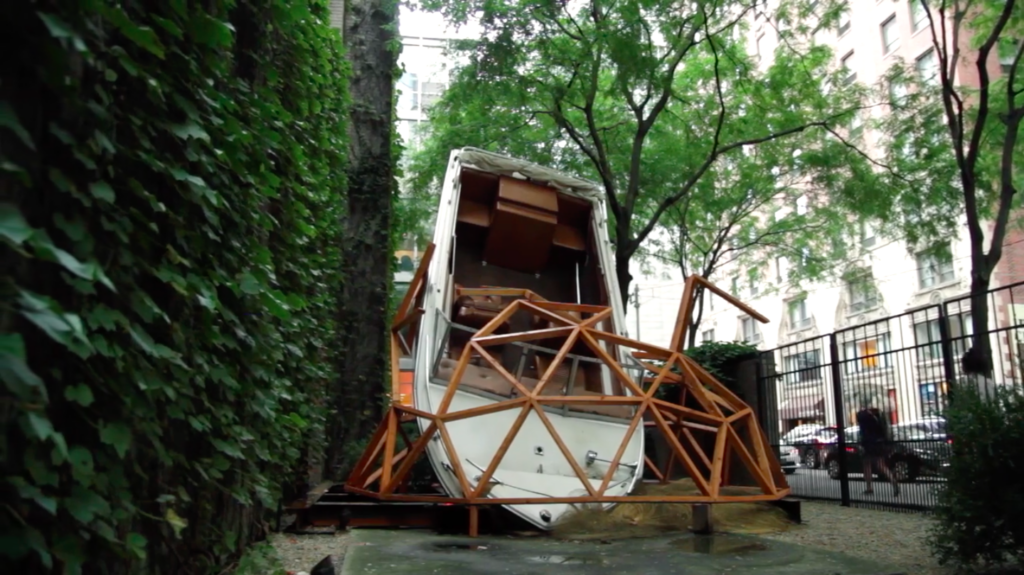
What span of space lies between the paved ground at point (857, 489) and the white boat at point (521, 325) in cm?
323

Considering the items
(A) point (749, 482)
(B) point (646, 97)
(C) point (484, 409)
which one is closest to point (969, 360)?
(A) point (749, 482)

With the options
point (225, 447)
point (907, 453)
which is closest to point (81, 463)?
point (225, 447)

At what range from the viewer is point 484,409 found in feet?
22.2

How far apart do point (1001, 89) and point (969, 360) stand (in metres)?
9.52

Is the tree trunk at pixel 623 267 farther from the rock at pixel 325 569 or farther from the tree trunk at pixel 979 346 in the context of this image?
the rock at pixel 325 569

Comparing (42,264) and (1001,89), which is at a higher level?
(1001,89)

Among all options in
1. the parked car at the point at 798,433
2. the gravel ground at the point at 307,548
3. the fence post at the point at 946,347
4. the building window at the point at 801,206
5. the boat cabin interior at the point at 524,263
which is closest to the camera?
the gravel ground at the point at 307,548

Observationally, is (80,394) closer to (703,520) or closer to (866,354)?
(703,520)

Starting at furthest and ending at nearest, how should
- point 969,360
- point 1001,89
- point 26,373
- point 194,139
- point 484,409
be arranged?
point 1001,89 → point 969,360 → point 484,409 → point 194,139 → point 26,373

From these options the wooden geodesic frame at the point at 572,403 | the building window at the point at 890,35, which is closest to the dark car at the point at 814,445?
the wooden geodesic frame at the point at 572,403

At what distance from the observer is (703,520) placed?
22.7 ft

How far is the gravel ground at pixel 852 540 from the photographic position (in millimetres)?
5824

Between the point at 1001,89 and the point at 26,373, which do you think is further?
the point at 1001,89

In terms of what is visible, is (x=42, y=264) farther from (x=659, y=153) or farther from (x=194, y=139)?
(x=659, y=153)
